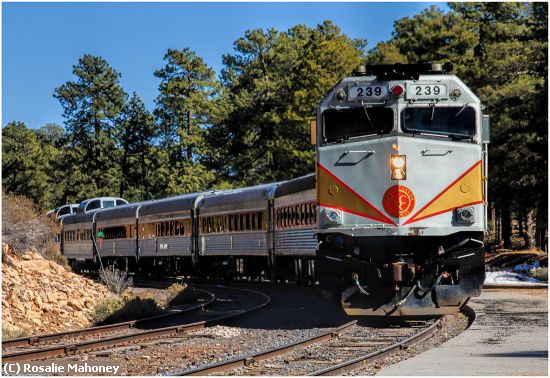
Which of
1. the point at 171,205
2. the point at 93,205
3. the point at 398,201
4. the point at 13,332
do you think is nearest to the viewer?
the point at 398,201

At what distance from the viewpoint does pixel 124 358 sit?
14117 millimetres

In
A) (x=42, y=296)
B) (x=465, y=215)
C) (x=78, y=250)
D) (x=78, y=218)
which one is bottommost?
(x=42, y=296)

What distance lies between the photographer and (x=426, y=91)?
16203 millimetres

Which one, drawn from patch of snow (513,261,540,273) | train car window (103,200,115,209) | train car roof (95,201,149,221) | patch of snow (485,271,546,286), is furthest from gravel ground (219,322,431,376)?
train car window (103,200,115,209)

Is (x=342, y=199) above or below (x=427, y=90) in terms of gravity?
below

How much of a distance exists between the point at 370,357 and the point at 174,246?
1092 inches

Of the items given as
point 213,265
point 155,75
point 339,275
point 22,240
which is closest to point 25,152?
point 155,75

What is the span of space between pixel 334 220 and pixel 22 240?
44.0 feet

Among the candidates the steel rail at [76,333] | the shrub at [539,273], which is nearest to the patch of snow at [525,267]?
the shrub at [539,273]

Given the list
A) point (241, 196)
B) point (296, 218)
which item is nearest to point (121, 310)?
point (296, 218)

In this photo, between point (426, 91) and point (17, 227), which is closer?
point (426, 91)

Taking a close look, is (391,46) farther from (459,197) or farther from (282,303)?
(459,197)

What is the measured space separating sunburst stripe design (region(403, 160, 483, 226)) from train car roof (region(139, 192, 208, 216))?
22.6 metres

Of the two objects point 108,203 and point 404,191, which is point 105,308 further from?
point 108,203
